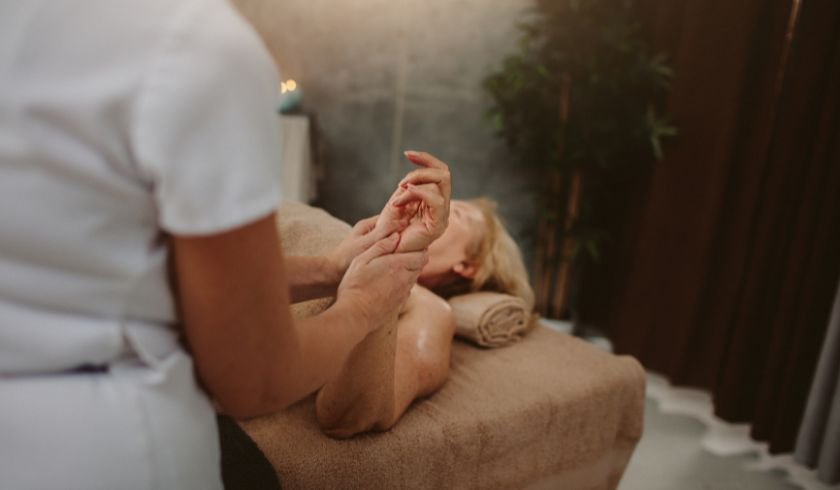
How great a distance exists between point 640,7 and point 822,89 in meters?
1.04

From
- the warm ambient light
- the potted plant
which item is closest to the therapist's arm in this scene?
the potted plant

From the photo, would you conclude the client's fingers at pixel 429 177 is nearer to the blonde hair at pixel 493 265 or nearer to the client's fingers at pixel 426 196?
the client's fingers at pixel 426 196

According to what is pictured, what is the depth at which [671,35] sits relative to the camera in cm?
288

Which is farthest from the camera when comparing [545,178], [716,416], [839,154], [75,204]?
[545,178]

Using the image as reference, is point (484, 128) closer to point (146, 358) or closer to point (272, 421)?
point (272, 421)

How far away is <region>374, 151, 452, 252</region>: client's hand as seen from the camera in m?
0.99

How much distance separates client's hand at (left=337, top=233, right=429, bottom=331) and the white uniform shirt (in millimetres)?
283

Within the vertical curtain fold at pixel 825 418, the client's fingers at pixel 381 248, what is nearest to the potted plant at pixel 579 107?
the vertical curtain fold at pixel 825 418

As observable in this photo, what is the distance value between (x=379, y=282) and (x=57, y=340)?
1.34ft

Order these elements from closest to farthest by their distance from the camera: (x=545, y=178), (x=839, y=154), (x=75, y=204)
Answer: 1. (x=75, y=204)
2. (x=839, y=154)
3. (x=545, y=178)

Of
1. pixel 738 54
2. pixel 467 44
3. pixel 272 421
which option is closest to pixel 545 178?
pixel 467 44

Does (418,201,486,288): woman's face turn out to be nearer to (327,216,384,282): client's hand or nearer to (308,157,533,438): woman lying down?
(308,157,533,438): woman lying down

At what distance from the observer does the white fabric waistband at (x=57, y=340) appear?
1.83 ft

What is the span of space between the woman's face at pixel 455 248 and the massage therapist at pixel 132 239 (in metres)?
1.08
